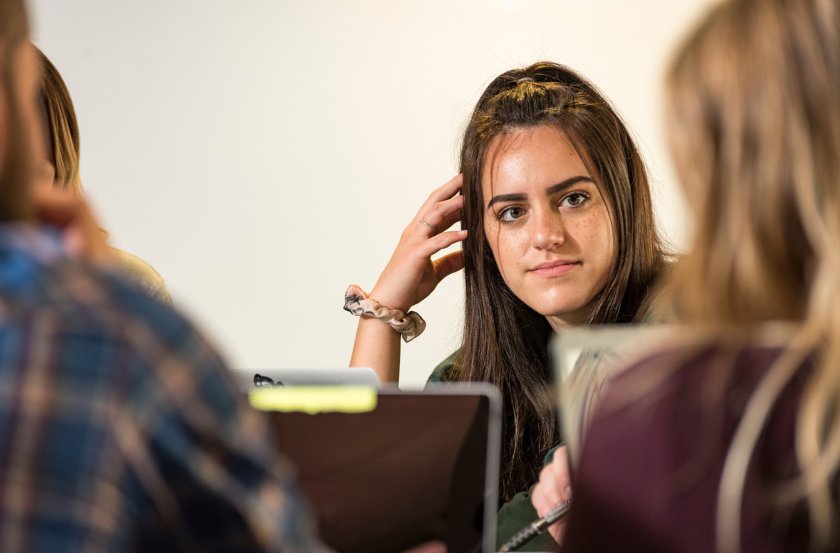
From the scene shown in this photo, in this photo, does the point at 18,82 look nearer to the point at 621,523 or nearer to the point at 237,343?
the point at 621,523

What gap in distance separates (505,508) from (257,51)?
5.57ft

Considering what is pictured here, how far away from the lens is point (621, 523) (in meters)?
0.61

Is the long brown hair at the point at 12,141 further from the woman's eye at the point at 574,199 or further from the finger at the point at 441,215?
the finger at the point at 441,215

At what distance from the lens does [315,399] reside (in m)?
0.88

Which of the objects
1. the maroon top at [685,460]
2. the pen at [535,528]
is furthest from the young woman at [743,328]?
the pen at [535,528]

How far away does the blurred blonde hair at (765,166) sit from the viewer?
603mm

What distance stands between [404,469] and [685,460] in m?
0.32

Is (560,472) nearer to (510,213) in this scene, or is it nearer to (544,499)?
(544,499)

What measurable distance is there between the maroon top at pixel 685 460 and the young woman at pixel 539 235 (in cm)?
92

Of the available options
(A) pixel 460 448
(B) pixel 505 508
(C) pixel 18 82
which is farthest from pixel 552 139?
(C) pixel 18 82

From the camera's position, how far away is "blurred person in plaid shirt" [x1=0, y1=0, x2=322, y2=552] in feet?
1.52

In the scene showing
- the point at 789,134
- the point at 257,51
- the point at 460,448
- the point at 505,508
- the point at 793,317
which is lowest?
the point at 505,508

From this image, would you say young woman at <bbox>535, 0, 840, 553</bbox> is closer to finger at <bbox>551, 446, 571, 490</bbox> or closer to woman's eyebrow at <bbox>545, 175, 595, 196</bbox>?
finger at <bbox>551, 446, 571, 490</bbox>

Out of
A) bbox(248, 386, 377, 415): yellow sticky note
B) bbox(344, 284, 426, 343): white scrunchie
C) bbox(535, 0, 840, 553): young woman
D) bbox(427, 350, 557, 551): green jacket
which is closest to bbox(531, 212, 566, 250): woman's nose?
bbox(344, 284, 426, 343): white scrunchie
